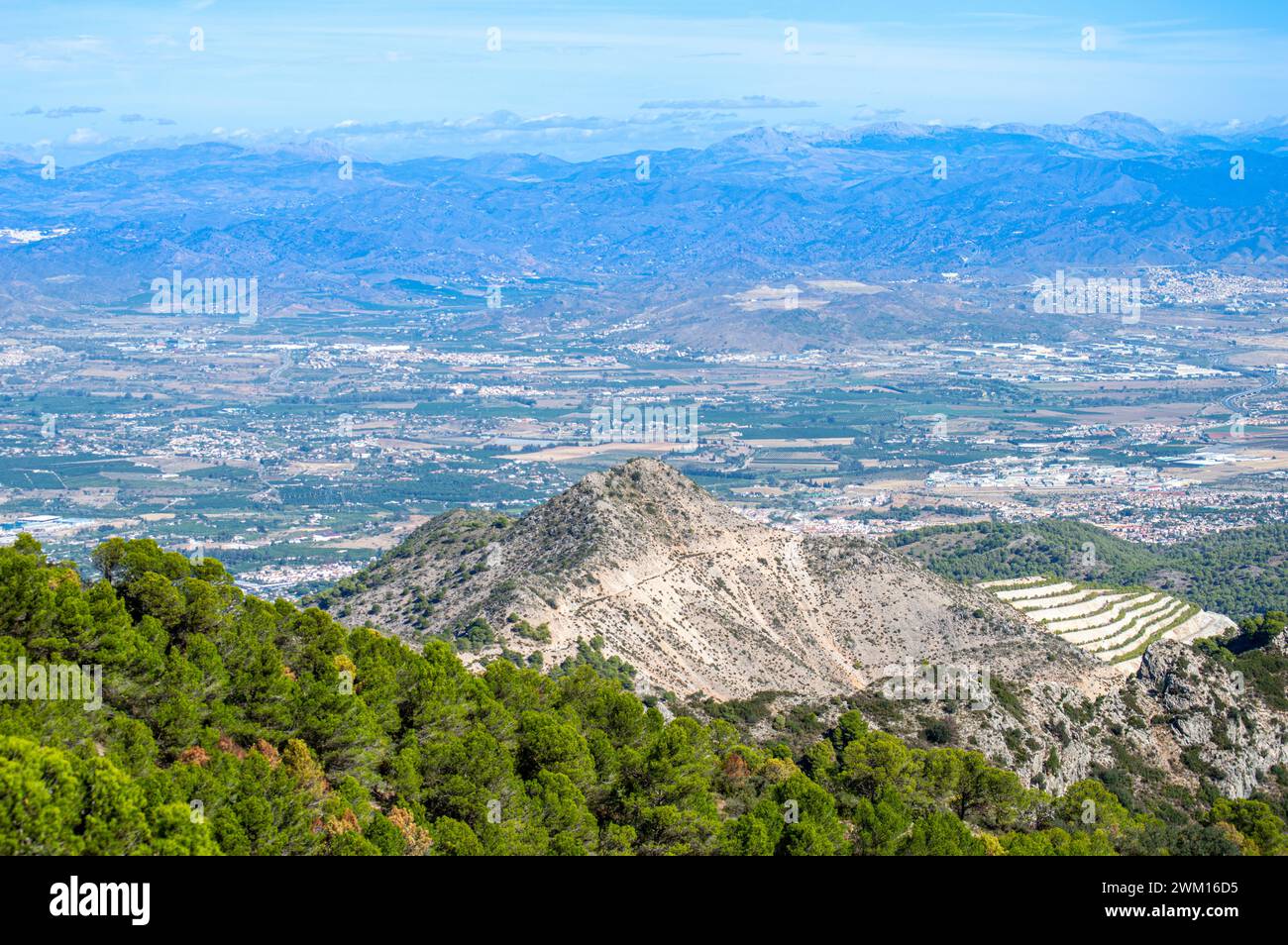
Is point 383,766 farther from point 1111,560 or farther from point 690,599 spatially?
point 1111,560

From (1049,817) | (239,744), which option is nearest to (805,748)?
(1049,817)

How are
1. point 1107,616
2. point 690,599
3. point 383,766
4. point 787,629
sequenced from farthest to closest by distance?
point 1107,616 → point 690,599 → point 787,629 → point 383,766

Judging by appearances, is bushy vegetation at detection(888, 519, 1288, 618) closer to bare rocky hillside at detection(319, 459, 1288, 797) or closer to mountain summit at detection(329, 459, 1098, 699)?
mountain summit at detection(329, 459, 1098, 699)

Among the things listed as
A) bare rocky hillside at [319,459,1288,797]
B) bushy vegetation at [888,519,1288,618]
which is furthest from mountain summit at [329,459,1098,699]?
bushy vegetation at [888,519,1288,618]

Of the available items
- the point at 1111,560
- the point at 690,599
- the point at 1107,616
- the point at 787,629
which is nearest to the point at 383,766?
the point at 690,599

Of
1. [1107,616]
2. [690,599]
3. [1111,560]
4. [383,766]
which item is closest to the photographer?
[383,766]

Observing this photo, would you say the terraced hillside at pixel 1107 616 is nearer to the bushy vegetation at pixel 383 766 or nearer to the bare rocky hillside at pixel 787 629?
the bare rocky hillside at pixel 787 629

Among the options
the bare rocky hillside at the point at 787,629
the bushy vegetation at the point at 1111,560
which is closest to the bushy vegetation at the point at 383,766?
→ the bare rocky hillside at the point at 787,629
